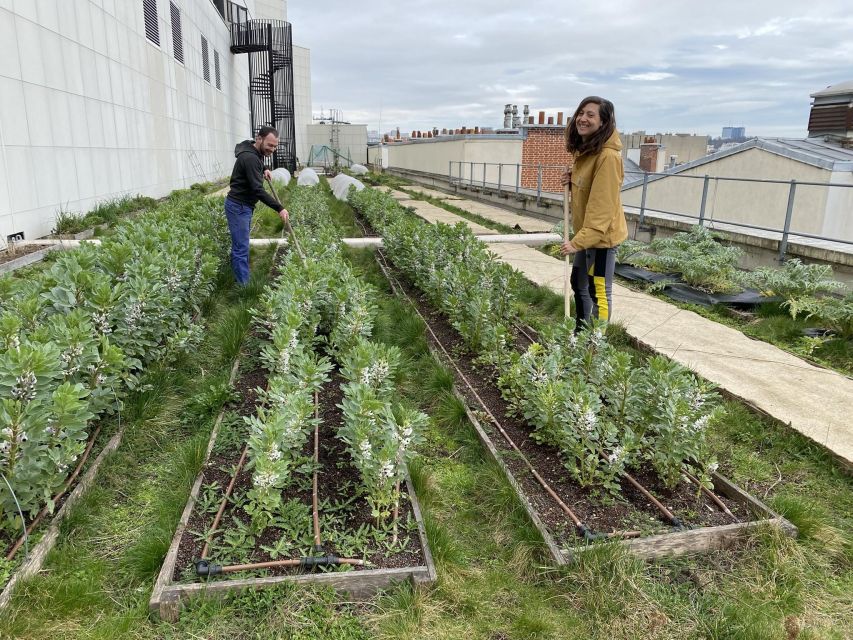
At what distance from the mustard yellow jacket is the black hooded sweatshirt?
350 cm

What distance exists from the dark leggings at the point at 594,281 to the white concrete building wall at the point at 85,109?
304 inches

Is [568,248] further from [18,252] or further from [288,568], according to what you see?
[18,252]

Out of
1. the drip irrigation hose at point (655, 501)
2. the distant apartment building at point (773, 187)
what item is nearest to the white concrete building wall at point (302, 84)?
the distant apartment building at point (773, 187)

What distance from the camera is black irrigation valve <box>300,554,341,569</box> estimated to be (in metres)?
2.50

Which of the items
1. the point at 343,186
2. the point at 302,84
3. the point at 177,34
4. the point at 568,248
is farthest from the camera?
the point at 302,84

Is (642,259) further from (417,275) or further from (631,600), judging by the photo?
(631,600)

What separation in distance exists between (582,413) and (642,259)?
6.07m

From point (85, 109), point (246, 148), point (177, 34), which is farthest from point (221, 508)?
point (177, 34)

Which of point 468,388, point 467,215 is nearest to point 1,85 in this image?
point 468,388

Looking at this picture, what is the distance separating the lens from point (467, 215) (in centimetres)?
1666

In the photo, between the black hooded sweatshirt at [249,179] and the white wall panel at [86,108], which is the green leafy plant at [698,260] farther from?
the white wall panel at [86,108]

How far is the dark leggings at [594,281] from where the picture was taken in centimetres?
449

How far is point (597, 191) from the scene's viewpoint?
4.26m

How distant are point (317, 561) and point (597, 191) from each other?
311 centimetres
